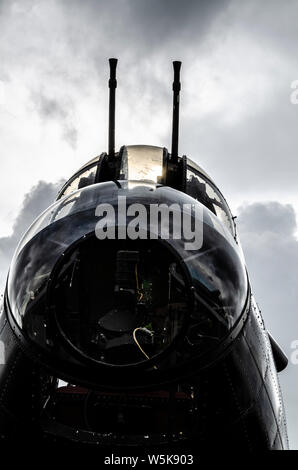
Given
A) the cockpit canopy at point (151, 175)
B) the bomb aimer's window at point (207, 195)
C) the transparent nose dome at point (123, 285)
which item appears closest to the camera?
the transparent nose dome at point (123, 285)

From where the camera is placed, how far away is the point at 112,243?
6852 mm

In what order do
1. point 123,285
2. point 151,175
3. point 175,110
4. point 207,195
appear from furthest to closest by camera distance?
point 175,110 → point 207,195 → point 151,175 → point 123,285

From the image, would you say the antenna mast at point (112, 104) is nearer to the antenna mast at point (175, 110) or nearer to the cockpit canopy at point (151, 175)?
the cockpit canopy at point (151, 175)

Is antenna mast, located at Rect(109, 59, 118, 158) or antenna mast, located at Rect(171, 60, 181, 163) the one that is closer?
antenna mast, located at Rect(109, 59, 118, 158)

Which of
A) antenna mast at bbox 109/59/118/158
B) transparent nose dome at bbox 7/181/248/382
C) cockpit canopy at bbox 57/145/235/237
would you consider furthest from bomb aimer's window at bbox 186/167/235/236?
transparent nose dome at bbox 7/181/248/382

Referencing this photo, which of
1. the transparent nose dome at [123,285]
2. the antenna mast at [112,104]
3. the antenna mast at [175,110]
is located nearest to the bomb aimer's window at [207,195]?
the antenna mast at [175,110]

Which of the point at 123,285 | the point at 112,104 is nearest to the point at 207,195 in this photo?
the point at 112,104

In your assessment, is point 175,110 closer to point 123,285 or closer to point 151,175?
point 151,175

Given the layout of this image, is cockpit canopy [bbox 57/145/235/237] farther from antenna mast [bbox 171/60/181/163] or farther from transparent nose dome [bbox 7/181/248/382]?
transparent nose dome [bbox 7/181/248/382]

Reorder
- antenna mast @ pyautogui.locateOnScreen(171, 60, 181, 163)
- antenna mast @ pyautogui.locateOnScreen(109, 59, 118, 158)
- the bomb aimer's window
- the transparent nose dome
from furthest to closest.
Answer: antenna mast @ pyautogui.locateOnScreen(171, 60, 181, 163) → antenna mast @ pyautogui.locateOnScreen(109, 59, 118, 158) → the bomb aimer's window → the transparent nose dome

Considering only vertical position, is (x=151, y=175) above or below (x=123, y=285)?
above

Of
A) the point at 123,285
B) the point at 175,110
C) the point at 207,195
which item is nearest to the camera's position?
the point at 123,285

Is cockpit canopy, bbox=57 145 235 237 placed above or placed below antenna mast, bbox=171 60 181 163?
below

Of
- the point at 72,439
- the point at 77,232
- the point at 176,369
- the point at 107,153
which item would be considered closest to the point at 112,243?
the point at 77,232
